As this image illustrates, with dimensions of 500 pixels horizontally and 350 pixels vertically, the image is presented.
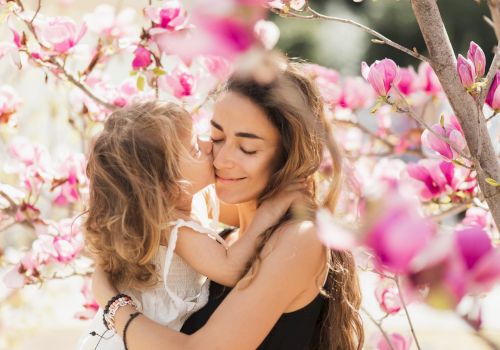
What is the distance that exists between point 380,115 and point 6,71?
2.43 m

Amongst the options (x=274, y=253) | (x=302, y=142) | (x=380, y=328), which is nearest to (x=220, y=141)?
(x=302, y=142)

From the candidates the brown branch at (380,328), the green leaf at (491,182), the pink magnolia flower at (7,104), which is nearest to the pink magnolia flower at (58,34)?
the pink magnolia flower at (7,104)

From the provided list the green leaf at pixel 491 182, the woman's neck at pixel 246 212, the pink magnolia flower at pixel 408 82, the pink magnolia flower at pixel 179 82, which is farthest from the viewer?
the pink magnolia flower at pixel 408 82

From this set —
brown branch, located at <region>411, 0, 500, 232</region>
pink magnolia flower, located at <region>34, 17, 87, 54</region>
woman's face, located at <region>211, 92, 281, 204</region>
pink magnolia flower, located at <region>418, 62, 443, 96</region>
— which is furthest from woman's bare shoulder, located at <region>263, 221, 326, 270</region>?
pink magnolia flower, located at <region>418, 62, 443, 96</region>

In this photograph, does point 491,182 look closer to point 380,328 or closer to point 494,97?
point 494,97

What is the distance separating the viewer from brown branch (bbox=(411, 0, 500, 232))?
1.19 meters

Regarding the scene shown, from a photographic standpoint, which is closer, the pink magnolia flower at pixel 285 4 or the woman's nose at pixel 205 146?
the pink magnolia flower at pixel 285 4

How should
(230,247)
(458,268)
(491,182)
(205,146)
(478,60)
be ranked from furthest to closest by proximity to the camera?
1. (205,146)
2. (230,247)
3. (478,60)
4. (491,182)
5. (458,268)

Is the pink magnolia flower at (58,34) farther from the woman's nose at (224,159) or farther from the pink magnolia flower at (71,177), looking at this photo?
the woman's nose at (224,159)

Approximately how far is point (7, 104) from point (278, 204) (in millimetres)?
996

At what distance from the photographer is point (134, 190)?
1.75 metres

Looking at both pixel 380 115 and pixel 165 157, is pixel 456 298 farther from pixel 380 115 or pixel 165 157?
pixel 380 115

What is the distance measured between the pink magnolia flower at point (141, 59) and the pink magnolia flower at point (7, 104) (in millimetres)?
465

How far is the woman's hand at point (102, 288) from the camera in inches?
68.2
